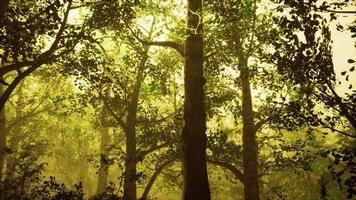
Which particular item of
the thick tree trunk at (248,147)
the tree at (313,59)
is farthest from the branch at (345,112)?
the thick tree trunk at (248,147)

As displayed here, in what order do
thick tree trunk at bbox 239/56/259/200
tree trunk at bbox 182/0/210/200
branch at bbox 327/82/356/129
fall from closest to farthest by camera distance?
branch at bbox 327/82/356/129
tree trunk at bbox 182/0/210/200
thick tree trunk at bbox 239/56/259/200

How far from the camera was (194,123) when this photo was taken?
32.7 ft

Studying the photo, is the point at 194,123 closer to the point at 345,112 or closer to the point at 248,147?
the point at 345,112

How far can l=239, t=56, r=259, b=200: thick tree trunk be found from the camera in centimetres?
1608

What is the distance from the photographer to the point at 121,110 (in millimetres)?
21734

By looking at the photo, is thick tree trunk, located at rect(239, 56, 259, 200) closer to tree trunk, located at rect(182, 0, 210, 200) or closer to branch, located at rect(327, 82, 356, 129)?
tree trunk, located at rect(182, 0, 210, 200)

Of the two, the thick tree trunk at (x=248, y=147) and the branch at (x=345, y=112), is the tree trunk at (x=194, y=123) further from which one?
the thick tree trunk at (x=248, y=147)

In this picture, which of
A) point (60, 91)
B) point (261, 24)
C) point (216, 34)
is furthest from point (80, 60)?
point (60, 91)

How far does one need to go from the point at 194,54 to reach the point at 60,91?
2391cm

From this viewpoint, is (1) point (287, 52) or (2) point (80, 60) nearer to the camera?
(1) point (287, 52)

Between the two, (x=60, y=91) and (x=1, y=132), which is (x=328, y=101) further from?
(x=60, y=91)

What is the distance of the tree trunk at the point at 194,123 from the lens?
960 cm

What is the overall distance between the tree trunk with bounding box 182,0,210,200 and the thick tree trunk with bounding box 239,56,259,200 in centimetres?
508

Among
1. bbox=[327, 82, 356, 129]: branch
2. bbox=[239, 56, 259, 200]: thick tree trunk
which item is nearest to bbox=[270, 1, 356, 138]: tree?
bbox=[327, 82, 356, 129]: branch
